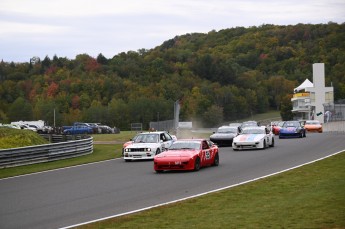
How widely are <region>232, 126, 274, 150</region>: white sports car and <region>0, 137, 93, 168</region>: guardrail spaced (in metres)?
8.21

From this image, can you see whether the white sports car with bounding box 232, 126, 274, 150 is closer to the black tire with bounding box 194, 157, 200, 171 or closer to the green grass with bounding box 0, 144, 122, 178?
the green grass with bounding box 0, 144, 122, 178

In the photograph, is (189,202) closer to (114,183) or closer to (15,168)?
(114,183)

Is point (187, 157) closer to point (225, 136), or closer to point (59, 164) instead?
point (59, 164)

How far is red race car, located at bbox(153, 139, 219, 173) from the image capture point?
22078mm

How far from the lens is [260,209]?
12.1m

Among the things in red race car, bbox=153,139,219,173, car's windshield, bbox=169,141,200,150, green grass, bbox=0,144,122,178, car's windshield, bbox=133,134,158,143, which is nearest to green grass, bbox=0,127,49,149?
green grass, bbox=0,144,122,178

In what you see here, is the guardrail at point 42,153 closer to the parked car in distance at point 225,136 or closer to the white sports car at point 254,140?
the parked car in distance at point 225,136

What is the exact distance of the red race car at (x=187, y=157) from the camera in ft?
72.4

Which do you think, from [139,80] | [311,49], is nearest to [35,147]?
[139,80]

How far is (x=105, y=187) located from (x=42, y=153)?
12295 mm

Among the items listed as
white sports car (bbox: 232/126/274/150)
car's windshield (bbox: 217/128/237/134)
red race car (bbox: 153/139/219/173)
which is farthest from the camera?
car's windshield (bbox: 217/128/237/134)

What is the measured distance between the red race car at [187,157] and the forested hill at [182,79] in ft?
239

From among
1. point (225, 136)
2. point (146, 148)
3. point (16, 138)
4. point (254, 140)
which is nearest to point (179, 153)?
point (146, 148)

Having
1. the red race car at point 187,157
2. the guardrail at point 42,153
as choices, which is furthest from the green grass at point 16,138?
the red race car at point 187,157
